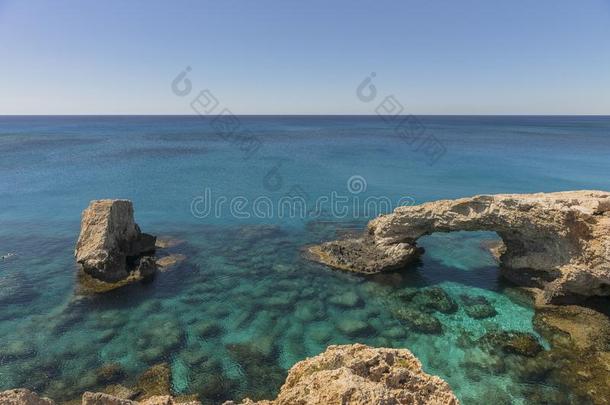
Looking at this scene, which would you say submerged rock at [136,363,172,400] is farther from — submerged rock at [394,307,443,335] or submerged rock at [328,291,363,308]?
submerged rock at [394,307,443,335]

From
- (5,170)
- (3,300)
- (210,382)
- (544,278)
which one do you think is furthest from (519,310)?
(5,170)

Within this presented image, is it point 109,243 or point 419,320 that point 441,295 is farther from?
point 109,243

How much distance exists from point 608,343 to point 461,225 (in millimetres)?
8048

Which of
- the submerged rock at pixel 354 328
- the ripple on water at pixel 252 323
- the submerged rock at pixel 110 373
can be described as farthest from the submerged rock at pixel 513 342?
the submerged rock at pixel 110 373

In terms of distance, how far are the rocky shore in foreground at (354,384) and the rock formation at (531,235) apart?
48.7 ft

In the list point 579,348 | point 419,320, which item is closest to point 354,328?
point 419,320

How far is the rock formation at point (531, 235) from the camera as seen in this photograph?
60.1 feet

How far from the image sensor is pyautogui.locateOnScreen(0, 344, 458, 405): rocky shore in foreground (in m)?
6.33

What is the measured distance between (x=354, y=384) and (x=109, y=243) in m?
20.4

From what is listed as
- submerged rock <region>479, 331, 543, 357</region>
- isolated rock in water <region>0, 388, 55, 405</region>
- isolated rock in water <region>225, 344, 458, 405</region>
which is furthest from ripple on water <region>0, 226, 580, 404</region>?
isolated rock in water <region>225, 344, 458, 405</region>

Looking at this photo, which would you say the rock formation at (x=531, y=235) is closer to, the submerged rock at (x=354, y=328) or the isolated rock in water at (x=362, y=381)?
the submerged rock at (x=354, y=328)

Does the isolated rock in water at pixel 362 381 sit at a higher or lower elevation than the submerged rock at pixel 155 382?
higher

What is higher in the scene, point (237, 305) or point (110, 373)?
point (237, 305)

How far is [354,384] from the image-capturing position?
6406mm
